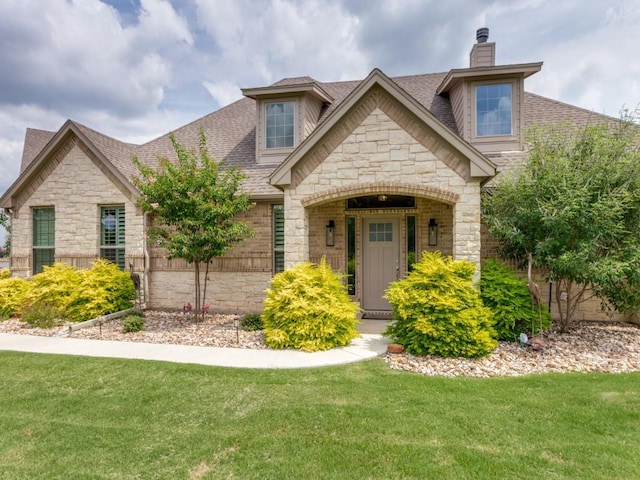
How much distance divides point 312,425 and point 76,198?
1152cm

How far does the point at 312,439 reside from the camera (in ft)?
12.5

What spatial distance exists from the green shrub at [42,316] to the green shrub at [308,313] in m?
5.91

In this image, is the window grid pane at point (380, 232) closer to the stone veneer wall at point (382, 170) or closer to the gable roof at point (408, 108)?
the stone veneer wall at point (382, 170)

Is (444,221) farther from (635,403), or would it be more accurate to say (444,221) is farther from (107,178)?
(107,178)

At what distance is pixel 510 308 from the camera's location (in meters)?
7.24

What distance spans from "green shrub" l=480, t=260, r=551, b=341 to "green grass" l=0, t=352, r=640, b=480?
5.61 feet

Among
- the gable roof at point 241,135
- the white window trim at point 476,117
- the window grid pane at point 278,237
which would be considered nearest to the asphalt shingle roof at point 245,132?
the gable roof at point 241,135

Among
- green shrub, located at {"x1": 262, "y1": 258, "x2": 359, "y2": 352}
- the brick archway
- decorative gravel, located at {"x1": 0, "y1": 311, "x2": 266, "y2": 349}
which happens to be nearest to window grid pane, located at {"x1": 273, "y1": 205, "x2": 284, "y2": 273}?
decorative gravel, located at {"x1": 0, "y1": 311, "x2": 266, "y2": 349}

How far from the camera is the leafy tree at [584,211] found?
677 cm

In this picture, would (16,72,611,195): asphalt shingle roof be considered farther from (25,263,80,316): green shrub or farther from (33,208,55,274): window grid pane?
(25,263,80,316): green shrub

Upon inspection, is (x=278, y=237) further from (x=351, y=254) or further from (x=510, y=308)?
(x=510, y=308)

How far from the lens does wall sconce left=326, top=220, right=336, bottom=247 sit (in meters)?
10.7

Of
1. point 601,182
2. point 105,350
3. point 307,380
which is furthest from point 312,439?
point 601,182

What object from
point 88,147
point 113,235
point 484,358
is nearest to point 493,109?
point 484,358
